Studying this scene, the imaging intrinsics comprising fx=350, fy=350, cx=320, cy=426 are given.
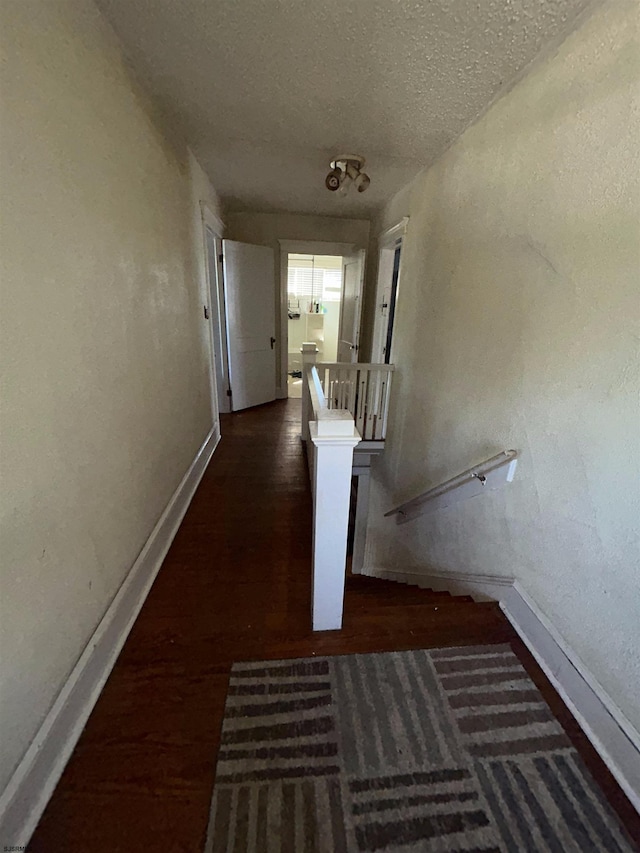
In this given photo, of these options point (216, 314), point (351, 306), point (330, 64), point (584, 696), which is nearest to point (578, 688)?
point (584, 696)

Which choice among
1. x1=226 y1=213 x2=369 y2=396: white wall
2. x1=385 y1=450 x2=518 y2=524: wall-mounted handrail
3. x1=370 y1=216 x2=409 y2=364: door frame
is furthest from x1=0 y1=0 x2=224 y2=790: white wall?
x1=226 y1=213 x2=369 y2=396: white wall

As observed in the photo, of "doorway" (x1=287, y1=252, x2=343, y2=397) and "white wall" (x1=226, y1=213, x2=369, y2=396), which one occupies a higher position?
"white wall" (x1=226, y1=213, x2=369, y2=396)

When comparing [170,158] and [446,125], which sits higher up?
[446,125]

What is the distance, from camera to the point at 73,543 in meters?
1.05

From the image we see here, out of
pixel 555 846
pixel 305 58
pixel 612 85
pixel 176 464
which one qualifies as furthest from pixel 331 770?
pixel 305 58

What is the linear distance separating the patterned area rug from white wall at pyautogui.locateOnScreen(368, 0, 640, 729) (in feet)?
0.93

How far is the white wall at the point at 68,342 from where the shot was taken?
0.83 m

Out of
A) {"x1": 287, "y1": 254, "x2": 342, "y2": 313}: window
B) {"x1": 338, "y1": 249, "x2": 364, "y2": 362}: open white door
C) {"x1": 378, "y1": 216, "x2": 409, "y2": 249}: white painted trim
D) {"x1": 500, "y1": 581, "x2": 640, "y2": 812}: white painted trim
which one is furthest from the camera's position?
{"x1": 287, "y1": 254, "x2": 342, "y2": 313}: window

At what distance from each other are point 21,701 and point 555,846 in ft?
4.36

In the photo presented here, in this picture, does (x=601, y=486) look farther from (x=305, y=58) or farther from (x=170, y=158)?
(x=170, y=158)

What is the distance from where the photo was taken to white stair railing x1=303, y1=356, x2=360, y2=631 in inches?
45.4

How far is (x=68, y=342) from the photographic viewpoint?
1042 mm

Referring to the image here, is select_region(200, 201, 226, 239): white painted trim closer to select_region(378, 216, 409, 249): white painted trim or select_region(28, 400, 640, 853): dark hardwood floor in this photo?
select_region(378, 216, 409, 249): white painted trim

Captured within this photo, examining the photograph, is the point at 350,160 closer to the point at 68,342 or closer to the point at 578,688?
the point at 68,342
